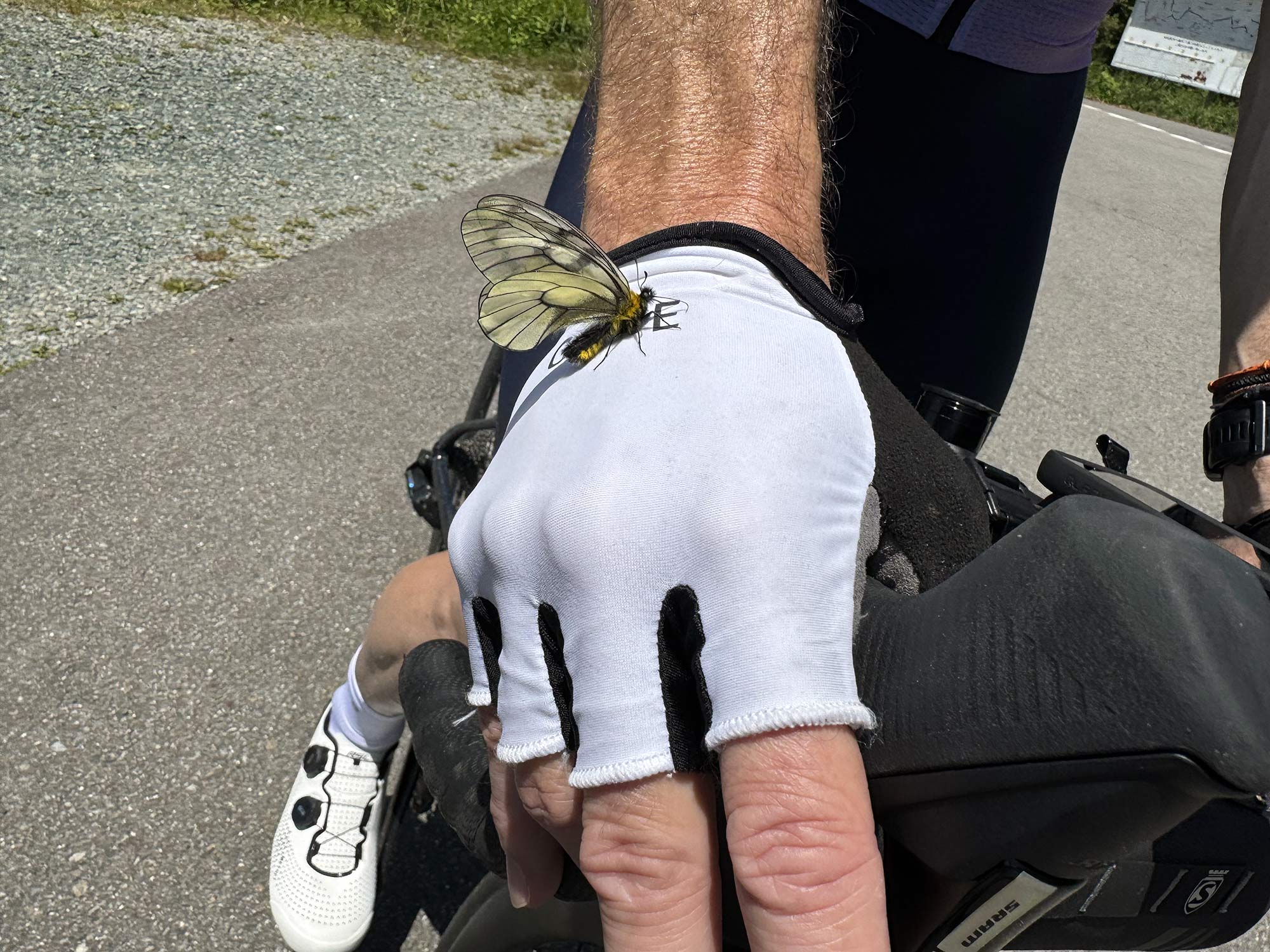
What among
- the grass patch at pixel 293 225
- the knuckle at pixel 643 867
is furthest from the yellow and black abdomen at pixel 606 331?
the grass patch at pixel 293 225

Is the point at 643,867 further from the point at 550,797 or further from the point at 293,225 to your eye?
the point at 293,225

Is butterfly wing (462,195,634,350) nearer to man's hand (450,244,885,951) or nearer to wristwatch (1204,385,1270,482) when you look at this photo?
man's hand (450,244,885,951)

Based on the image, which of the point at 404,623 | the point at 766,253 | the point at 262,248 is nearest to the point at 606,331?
the point at 766,253

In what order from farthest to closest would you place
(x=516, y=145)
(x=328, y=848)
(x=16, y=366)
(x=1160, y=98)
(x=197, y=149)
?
1. (x=1160, y=98)
2. (x=516, y=145)
3. (x=197, y=149)
4. (x=16, y=366)
5. (x=328, y=848)

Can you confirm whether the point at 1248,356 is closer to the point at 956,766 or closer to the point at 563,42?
the point at 956,766

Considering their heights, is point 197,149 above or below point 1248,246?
below

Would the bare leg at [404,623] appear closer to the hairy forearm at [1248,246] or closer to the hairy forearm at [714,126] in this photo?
the hairy forearm at [714,126]

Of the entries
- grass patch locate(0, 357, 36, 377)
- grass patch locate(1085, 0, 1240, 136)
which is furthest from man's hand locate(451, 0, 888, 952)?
grass patch locate(1085, 0, 1240, 136)

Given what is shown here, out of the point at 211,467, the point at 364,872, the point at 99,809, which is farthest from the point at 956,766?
the point at 211,467

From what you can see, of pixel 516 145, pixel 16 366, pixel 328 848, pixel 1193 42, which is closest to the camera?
pixel 328 848
